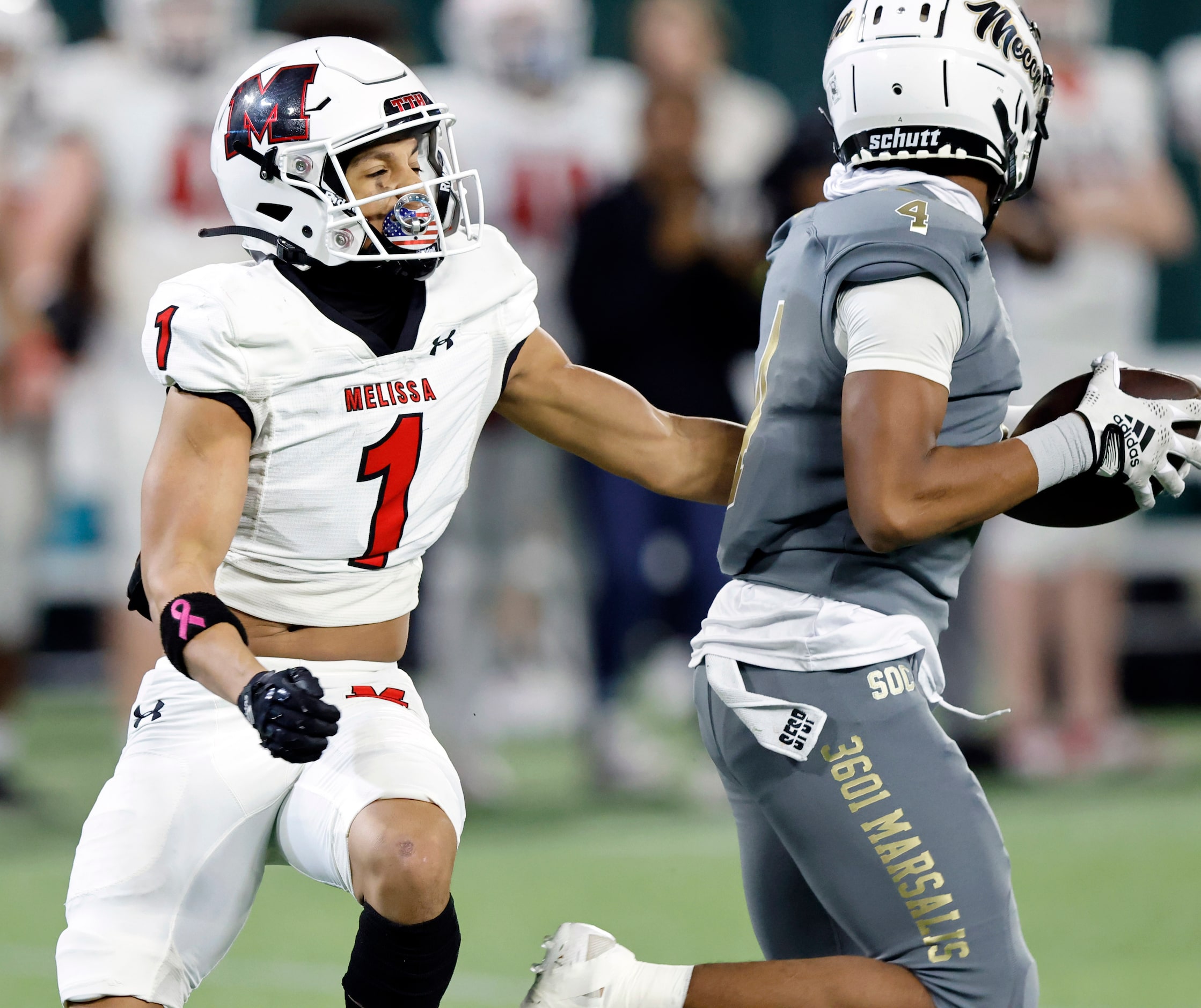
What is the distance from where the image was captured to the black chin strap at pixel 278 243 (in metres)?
2.91

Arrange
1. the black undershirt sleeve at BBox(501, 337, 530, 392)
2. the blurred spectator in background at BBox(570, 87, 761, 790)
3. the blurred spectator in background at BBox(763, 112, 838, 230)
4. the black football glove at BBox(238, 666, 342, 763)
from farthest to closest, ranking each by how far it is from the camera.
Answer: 1. the blurred spectator in background at BBox(570, 87, 761, 790)
2. the blurred spectator in background at BBox(763, 112, 838, 230)
3. the black undershirt sleeve at BBox(501, 337, 530, 392)
4. the black football glove at BBox(238, 666, 342, 763)

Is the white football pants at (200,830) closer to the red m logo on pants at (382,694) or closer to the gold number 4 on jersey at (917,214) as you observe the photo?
the red m logo on pants at (382,694)

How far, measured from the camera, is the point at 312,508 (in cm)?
286

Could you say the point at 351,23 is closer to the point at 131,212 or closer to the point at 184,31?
the point at 184,31

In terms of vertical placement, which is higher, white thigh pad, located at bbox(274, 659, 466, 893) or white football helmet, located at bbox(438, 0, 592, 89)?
white football helmet, located at bbox(438, 0, 592, 89)

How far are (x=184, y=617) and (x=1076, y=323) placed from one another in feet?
15.1

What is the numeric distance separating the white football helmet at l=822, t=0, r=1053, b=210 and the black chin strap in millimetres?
866

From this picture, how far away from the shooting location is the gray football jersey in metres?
2.60

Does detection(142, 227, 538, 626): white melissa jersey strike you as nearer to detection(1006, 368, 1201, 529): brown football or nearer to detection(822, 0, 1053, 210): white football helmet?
detection(822, 0, 1053, 210): white football helmet

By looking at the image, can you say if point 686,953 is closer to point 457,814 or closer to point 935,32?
point 457,814

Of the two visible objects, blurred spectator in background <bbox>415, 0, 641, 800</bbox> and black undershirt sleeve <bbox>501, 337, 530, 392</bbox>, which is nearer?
black undershirt sleeve <bbox>501, 337, 530, 392</bbox>

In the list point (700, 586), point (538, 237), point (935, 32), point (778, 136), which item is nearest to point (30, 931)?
point (700, 586)

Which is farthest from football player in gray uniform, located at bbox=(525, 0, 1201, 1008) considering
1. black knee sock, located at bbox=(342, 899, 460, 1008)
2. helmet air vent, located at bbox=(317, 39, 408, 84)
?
helmet air vent, located at bbox=(317, 39, 408, 84)

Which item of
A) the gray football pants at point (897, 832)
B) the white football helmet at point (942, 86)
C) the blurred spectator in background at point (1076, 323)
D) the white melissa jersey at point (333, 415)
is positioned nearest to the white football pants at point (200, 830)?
the white melissa jersey at point (333, 415)
